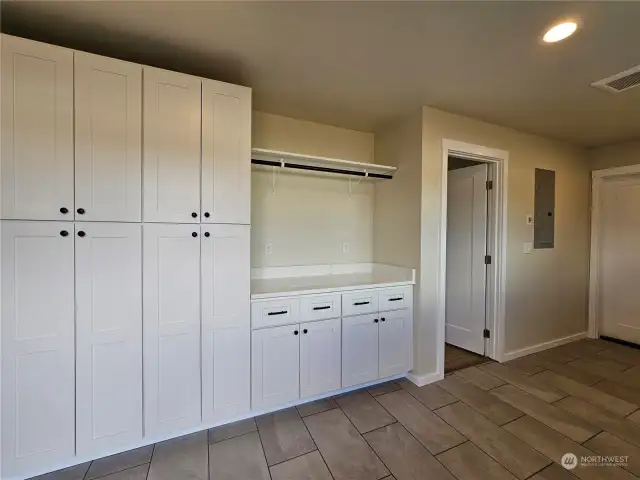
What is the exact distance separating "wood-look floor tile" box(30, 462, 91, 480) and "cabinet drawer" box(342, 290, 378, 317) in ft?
6.03

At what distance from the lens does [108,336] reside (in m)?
1.77

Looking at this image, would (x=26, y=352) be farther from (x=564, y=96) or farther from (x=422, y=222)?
(x=564, y=96)

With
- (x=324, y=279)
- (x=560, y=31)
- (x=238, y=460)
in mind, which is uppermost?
(x=560, y=31)

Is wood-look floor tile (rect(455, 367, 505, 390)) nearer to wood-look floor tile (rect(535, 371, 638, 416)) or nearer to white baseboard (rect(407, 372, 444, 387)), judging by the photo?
white baseboard (rect(407, 372, 444, 387))

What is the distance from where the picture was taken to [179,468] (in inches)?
68.6

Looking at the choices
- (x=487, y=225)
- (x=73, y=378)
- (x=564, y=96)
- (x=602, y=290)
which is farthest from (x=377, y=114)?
(x=602, y=290)

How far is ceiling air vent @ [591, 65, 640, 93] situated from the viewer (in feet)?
6.76

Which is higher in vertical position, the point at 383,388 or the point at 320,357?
the point at 320,357

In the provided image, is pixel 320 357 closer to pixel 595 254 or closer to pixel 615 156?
pixel 595 254

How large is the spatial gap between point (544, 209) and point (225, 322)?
3.66 metres

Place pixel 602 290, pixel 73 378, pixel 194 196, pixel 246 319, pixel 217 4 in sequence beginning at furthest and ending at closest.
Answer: pixel 602 290, pixel 246 319, pixel 194 196, pixel 73 378, pixel 217 4

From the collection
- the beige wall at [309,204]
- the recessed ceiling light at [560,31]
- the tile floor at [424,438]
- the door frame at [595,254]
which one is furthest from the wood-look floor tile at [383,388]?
the door frame at [595,254]

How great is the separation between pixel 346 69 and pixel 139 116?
135cm

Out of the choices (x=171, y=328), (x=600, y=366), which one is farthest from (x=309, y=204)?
(x=600, y=366)
